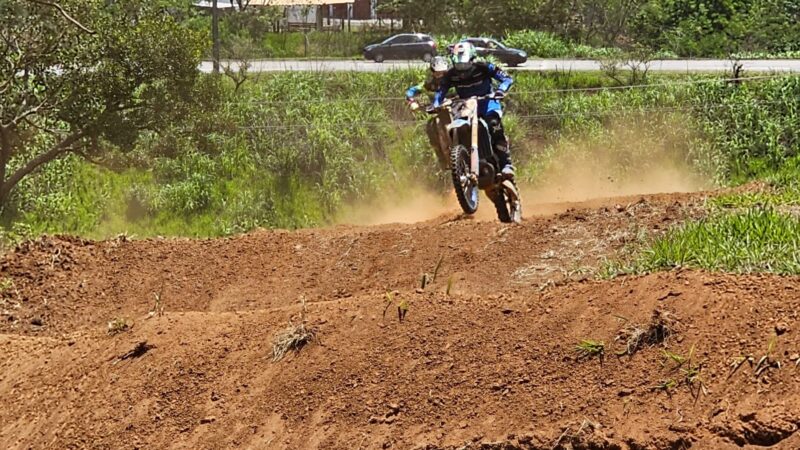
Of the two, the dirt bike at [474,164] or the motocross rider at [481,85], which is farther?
the motocross rider at [481,85]

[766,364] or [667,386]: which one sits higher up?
[766,364]

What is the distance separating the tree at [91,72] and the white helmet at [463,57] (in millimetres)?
9577

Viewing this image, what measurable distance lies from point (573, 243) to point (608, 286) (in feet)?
8.43

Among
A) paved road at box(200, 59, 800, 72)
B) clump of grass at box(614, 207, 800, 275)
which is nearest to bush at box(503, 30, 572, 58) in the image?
paved road at box(200, 59, 800, 72)

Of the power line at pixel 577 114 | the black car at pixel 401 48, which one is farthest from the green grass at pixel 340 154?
the black car at pixel 401 48

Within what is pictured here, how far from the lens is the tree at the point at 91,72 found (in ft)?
64.6

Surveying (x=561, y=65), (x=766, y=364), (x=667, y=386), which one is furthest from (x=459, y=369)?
(x=561, y=65)

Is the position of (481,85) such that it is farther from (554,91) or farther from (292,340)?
(554,91)

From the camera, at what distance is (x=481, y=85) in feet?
41.4

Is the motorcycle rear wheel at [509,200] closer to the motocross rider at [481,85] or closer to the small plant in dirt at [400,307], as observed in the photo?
the motocross rider at [481,85]

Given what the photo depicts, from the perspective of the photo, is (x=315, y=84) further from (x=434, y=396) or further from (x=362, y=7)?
(x=362, y=7)

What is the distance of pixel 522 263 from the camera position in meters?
8.77

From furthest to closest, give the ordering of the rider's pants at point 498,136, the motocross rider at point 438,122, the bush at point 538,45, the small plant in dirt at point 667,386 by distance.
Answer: the bush at point 538,45 < the rider's pants at point 498,136 < the motocross rider at point 438,122 < the small plant in dirt at point 667,386

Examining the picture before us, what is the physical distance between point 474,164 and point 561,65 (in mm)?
21549
